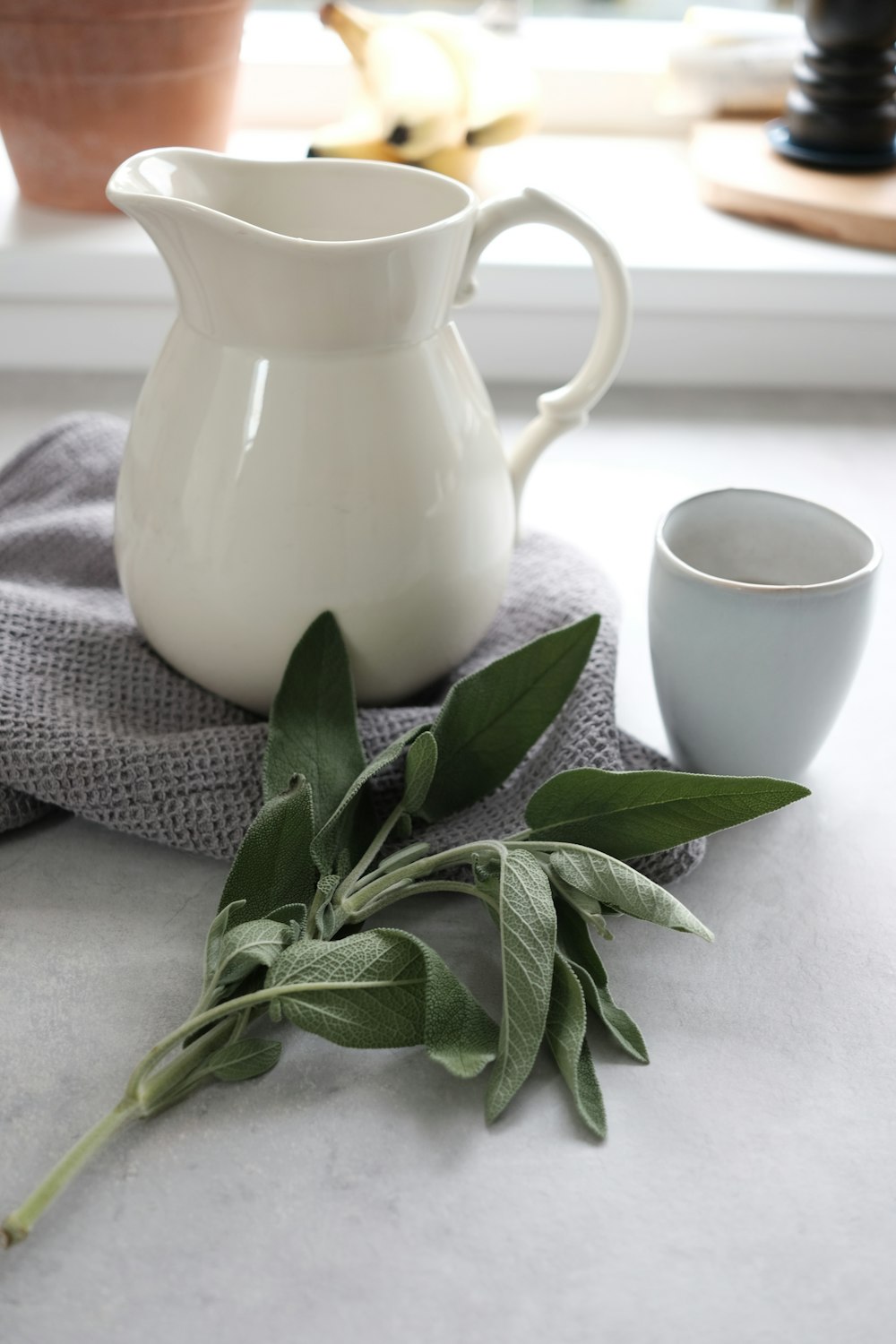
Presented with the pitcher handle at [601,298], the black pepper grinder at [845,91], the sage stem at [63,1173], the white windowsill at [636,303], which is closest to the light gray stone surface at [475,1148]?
the sage stem at [63,1173]

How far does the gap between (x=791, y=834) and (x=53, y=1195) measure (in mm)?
294

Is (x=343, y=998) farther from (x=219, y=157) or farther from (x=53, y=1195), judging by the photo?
(x=219, y=157)

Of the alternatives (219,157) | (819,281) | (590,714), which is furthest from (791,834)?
(819,281)

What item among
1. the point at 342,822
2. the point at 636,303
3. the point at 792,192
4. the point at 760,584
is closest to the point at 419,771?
the point at 342,822

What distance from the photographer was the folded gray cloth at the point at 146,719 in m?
0.45

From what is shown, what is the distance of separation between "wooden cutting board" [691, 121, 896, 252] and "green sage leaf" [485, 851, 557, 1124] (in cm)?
67

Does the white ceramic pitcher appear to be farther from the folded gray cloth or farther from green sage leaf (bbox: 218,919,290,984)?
green sage leaf (bbox: 218,919,290,984)

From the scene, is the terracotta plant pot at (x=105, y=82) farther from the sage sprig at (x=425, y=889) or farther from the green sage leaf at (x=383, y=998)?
the green sage leaf at (x=383, y=998)

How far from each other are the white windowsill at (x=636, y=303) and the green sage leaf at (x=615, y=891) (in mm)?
540

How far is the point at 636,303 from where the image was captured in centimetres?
85

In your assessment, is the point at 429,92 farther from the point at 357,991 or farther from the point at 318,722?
the point at 357,991

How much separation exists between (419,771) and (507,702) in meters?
0.04

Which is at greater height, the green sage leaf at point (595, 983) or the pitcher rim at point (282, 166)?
the pitcher rim at point (282, 166)

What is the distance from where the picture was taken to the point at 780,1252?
0.34 metres
